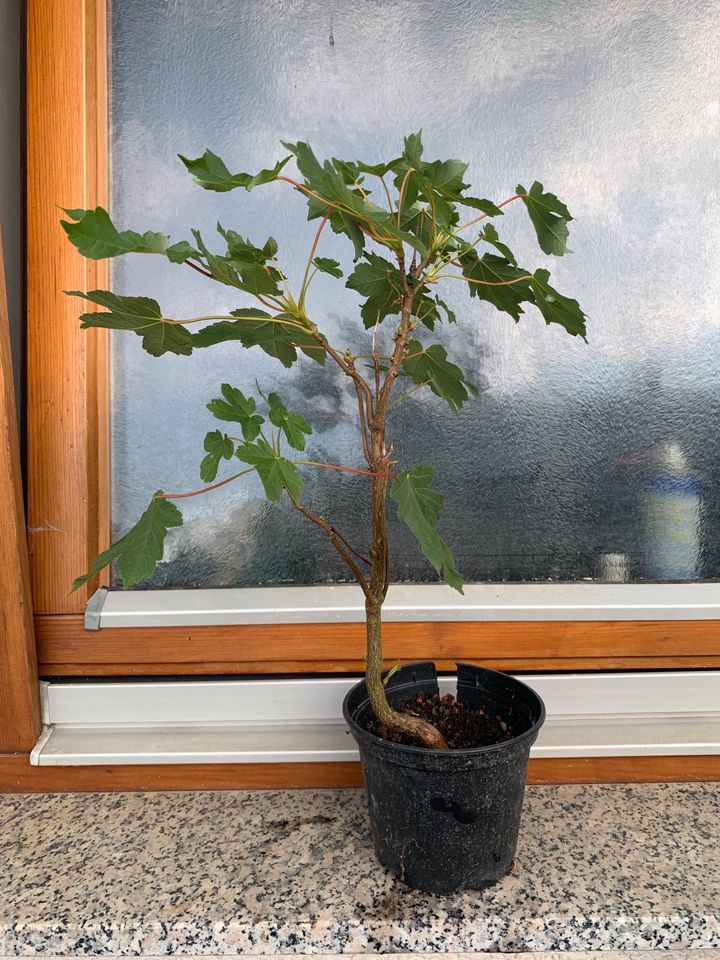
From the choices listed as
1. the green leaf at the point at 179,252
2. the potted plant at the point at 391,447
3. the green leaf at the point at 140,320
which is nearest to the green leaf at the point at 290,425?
the potted plant at the point at 391,447

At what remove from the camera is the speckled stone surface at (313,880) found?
2.33ft

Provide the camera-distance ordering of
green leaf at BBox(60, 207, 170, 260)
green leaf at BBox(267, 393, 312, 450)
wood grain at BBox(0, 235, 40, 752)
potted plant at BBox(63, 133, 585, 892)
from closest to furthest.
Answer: green leaf at BBox(60, 207, 170, 260) → potted plant at BBox(63, 133, 585, 892) → green leaf at BBox(267, 393, 312, 450) → wood grain at BBox(0, 235, 40, 752)

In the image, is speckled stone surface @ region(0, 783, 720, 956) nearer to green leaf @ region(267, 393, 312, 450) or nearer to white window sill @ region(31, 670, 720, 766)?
A: white window sill @ region(31, 670, 720, 766)

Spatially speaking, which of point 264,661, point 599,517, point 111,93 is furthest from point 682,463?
point 111,93

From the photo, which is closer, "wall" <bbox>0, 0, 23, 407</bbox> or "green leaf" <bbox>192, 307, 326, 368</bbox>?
"green leaf" <bbox>192, 307, 326, 368</bbox>

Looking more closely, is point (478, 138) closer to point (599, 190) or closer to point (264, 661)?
point (599, 190)

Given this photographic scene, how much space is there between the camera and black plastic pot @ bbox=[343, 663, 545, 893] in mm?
714

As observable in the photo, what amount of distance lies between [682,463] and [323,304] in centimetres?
58

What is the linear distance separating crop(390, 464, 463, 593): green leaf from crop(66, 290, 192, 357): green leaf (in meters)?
0.25

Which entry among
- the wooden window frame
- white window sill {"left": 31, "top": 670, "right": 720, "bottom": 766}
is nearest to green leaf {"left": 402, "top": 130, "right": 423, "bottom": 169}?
→ the wooden window frame

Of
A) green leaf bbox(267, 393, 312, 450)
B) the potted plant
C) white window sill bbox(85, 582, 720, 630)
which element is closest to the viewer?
the potted plant

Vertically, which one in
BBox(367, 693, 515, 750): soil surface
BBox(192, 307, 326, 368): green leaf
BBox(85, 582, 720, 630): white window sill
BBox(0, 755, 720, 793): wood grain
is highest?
BBox(192, 307, 326, 368): green leaf

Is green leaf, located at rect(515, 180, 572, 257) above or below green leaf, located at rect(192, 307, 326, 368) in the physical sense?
above

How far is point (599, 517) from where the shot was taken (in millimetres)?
1021
